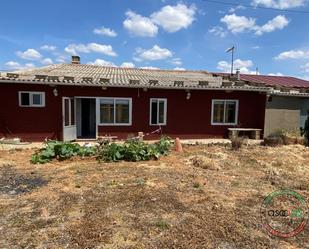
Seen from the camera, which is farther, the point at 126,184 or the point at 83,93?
the point at 83,93

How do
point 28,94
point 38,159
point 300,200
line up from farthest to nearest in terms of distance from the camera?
point 28,94
point 38,159
point 300,200

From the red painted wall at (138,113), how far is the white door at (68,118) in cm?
19

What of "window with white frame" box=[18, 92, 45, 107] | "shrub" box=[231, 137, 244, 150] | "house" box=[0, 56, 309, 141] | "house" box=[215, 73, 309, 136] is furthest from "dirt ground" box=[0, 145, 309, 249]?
"house" box=[215, 73, 309, 136]

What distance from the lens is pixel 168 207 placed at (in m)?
5.09

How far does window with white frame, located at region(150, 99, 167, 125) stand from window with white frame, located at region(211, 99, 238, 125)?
2.53 m

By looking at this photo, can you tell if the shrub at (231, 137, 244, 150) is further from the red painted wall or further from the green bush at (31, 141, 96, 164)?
the green bush at (31, 141, 96, 164)

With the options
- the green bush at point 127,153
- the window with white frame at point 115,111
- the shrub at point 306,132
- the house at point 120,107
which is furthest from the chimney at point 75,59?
the shrub at point 306,132

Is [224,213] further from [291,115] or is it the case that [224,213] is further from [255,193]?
[291,115]

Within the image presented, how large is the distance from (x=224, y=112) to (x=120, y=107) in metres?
5.29

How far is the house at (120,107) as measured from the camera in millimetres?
11773

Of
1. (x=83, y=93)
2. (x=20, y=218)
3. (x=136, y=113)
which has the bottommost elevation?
(x=20, y=218)

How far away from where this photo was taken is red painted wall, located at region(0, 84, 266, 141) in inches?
463

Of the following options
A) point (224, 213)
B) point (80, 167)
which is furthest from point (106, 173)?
point (224, 213)

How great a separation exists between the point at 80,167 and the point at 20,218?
3.32m
